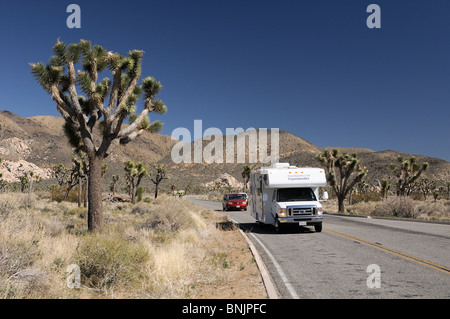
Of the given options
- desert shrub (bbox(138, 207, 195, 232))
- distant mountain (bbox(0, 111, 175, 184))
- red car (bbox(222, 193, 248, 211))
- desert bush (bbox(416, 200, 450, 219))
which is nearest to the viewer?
desert shrub (bbox(138, 207, 195, 232))

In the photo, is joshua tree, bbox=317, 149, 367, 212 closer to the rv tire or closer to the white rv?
the white rv

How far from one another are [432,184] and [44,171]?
11181 cm

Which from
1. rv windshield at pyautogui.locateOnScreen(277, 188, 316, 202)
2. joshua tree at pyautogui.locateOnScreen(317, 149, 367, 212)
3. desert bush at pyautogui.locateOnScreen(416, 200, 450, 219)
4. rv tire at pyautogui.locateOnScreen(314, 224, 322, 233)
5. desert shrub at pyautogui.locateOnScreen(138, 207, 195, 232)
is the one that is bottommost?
desert bush at pyautogui.locateOnScreen(416, 200, 450, 219)

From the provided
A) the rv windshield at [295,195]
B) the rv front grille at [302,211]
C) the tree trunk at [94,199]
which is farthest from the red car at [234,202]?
the tree trunk at [94,199]

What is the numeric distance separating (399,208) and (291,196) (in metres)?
18.4

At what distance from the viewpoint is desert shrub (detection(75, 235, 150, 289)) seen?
721cm

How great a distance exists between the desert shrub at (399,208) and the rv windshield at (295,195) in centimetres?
1731

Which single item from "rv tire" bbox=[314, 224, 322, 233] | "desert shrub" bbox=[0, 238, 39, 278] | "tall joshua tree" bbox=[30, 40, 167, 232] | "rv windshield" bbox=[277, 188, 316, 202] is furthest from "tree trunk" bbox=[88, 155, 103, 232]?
"rv tire" bbox=[314, 224, 322, 233]

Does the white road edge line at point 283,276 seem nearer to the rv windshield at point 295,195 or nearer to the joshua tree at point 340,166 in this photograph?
the rv windshield at point 295,195

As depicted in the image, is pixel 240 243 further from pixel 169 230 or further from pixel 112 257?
pixel 112 257

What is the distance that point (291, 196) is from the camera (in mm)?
16266

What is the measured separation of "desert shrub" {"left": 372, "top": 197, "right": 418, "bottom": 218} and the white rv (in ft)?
54.4

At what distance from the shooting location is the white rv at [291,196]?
1541 centimetres
